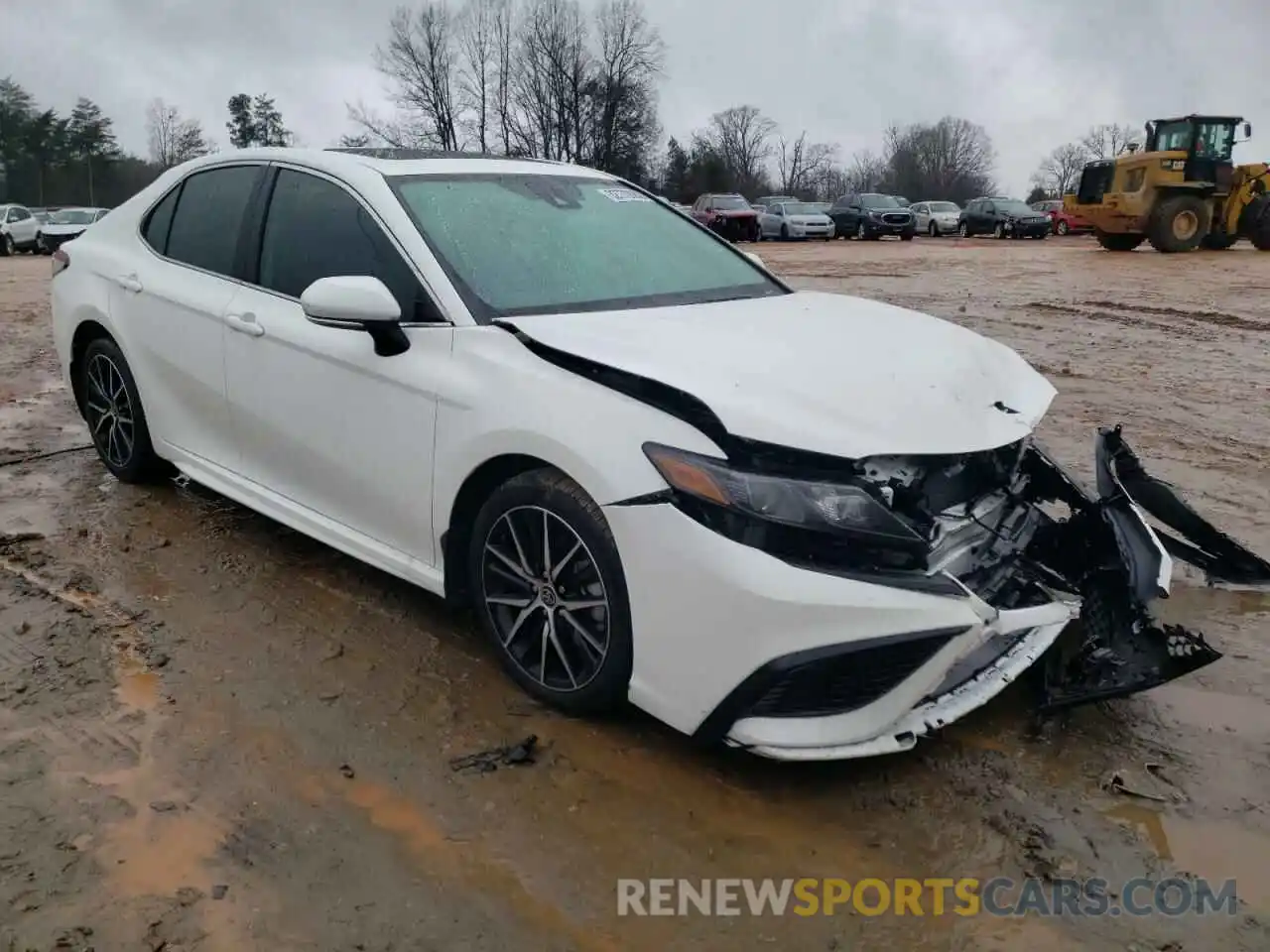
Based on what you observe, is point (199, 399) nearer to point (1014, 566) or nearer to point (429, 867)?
point (429, 867)

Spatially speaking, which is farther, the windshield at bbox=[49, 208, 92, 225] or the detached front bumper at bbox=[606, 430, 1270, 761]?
the windshield at bbox=[49, 208, 92, 225]

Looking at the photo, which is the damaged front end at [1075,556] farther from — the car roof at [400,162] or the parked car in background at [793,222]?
the parked car in background at [793,222]

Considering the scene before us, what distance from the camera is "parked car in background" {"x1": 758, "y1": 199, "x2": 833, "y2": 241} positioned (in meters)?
34.0

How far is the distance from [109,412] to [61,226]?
1177 inches

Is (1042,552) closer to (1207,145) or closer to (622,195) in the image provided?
(622,195)

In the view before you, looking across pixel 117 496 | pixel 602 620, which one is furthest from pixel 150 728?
pixel 117 496

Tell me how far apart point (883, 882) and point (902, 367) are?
55.5 inches

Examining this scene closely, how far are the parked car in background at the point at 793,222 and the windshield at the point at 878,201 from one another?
4.59 feet

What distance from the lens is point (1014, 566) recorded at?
3.00m

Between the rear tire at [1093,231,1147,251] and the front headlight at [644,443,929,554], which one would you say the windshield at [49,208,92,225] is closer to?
the rear tire at [1093,231,1147,251]

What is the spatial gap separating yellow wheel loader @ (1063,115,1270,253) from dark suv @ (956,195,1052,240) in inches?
416

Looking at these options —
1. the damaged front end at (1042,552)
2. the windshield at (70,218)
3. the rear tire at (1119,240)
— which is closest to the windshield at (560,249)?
the damaged front end at (1042,552)

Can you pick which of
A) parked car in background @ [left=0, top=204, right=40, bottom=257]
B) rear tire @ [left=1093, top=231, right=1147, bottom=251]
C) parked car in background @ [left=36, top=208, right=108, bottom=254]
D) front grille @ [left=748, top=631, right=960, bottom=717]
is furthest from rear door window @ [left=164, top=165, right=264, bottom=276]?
parked car in background @ [left=0, top=204, right=40, bottom=257]

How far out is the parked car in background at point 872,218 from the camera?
114 feet
